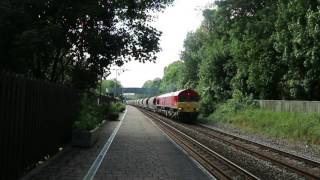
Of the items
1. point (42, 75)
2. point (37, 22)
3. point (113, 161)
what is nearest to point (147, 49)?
point (42, 75)

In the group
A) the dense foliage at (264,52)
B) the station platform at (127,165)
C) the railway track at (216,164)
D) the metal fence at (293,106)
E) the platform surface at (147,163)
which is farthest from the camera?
the dense foliage at (264,52)

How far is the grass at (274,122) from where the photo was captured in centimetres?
2787

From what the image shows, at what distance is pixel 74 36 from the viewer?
26.6 meters

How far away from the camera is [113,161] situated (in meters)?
16.9

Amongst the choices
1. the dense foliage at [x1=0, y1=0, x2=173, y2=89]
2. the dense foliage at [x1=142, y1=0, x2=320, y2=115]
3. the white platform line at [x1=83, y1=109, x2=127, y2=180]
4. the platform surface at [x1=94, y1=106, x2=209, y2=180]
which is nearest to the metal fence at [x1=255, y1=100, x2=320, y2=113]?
the dense foliage at [x1=142, y1=0, x2=320, y2=115]

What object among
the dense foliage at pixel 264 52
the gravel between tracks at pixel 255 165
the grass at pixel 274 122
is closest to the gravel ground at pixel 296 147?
the grass at pixel 274 122

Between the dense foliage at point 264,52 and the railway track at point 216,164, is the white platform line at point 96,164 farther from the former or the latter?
the dense foliage at point 264,52

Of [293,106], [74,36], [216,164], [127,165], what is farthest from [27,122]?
[293,106]

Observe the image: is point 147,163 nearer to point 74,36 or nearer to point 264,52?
point 74,36

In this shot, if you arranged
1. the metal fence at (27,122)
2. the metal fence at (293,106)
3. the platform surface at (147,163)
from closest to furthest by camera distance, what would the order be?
the metal fence at (27,122)
the platform surface at (147,163)
the metal fence at (293,106)

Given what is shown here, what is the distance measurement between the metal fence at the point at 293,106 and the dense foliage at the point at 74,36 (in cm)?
988

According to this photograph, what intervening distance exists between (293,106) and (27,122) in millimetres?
25811

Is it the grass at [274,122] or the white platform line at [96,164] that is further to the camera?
the grass at [274,122]

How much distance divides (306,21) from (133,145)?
17.6 metres
